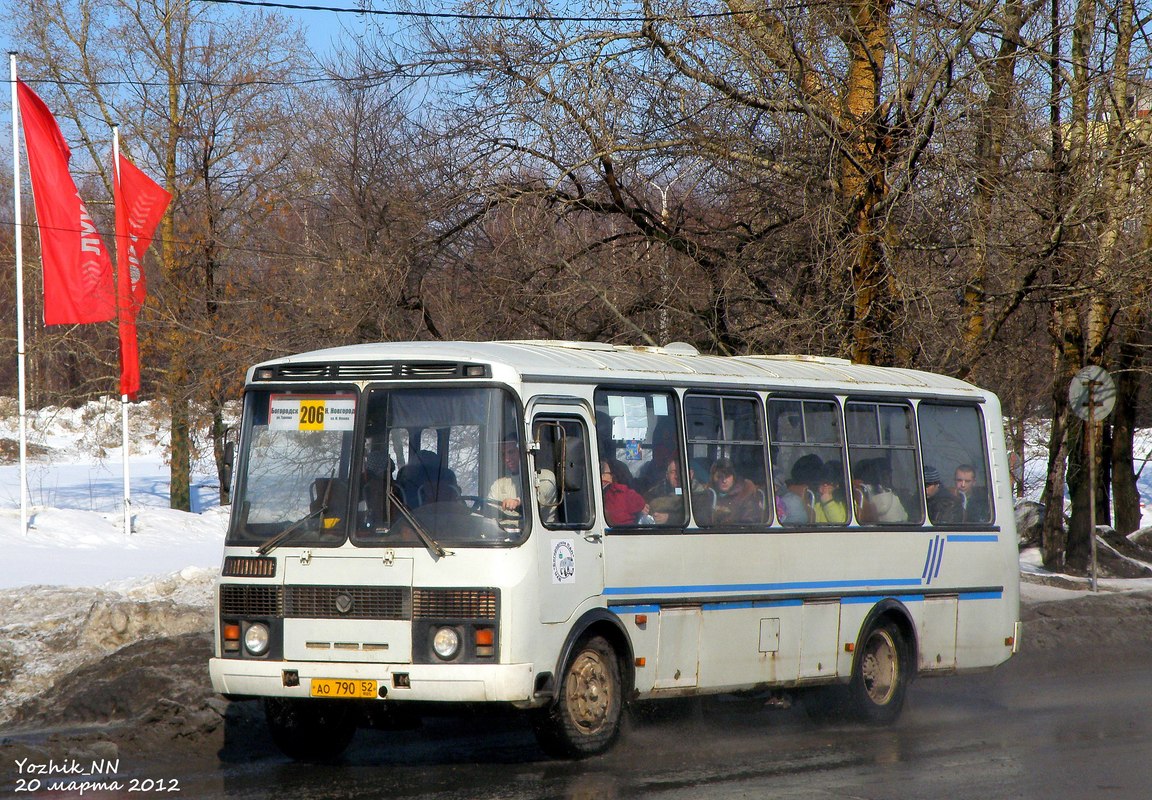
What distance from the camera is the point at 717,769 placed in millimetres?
8516

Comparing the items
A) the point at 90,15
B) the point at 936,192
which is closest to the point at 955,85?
the point at 936,192

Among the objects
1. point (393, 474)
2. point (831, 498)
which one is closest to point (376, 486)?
point (393, 474)

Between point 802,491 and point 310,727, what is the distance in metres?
4.10

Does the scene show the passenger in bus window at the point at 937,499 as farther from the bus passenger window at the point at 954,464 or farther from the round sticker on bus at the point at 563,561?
the round sticker on bus at the point at 563,561

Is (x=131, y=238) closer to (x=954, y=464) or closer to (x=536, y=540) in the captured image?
(x=954, y=464)

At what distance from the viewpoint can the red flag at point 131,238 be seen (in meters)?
24.6

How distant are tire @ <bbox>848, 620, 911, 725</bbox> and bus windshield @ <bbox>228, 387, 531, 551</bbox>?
4036 millimetres

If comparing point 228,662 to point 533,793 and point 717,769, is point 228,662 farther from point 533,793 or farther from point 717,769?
point 717,769

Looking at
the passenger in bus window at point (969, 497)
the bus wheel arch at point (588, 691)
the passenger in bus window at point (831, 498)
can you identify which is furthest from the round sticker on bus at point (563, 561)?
the passenger in bus window at point (969, 497)

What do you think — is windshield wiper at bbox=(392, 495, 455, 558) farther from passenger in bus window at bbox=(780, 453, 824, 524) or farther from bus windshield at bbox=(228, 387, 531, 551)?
passenger in bus window at bbox=(780, 453, 824, 524)

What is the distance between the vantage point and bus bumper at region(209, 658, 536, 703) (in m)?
7.86

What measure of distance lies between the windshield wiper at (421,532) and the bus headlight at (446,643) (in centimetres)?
43

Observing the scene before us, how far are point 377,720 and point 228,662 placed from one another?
0.99 metres

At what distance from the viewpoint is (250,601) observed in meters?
8.35
